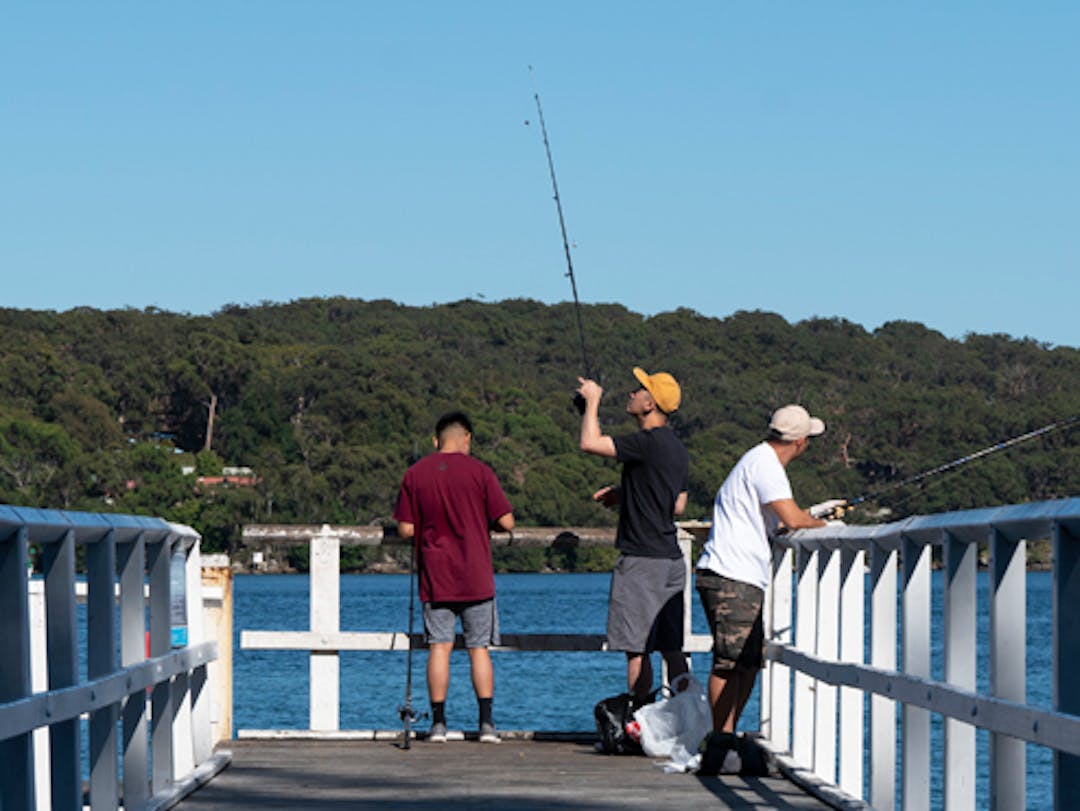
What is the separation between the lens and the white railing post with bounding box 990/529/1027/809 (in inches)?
155

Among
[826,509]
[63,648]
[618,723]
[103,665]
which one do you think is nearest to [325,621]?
[618,723]

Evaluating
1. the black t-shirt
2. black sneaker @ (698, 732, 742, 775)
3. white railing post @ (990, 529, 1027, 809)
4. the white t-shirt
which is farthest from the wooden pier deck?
white railing post @ (990, 529, 1027, 809)

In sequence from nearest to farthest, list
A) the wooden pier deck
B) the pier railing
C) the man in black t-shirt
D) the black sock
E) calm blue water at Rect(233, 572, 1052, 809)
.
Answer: the wooden pier deck → the man in black t-shirt → the black sock → the pier railing → calm blue water at Rect(233, 572, 1052, 809)

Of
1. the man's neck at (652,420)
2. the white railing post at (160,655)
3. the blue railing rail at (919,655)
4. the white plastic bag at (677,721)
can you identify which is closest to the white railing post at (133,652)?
the white railing post at (160,655)

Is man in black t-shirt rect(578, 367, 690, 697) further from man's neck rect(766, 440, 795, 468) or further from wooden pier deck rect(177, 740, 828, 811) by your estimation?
man's neck rect(766, 440, 795, 468)

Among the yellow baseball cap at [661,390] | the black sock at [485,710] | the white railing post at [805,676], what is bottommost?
the black sock at [485,710]

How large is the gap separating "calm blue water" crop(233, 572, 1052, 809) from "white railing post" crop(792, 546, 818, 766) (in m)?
1.12

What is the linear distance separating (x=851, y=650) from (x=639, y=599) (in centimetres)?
188

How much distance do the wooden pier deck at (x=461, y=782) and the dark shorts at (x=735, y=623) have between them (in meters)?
0.43

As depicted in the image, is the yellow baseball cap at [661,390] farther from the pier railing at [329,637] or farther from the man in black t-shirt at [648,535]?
the pier railing at [329,637]

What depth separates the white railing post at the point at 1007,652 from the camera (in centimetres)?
395

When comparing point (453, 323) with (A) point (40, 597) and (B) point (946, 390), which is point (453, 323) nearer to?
(B) point (946, 390)

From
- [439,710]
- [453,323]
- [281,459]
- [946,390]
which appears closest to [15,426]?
[281,459]

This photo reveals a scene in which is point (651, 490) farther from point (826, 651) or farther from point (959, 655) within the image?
point (959, 655)
